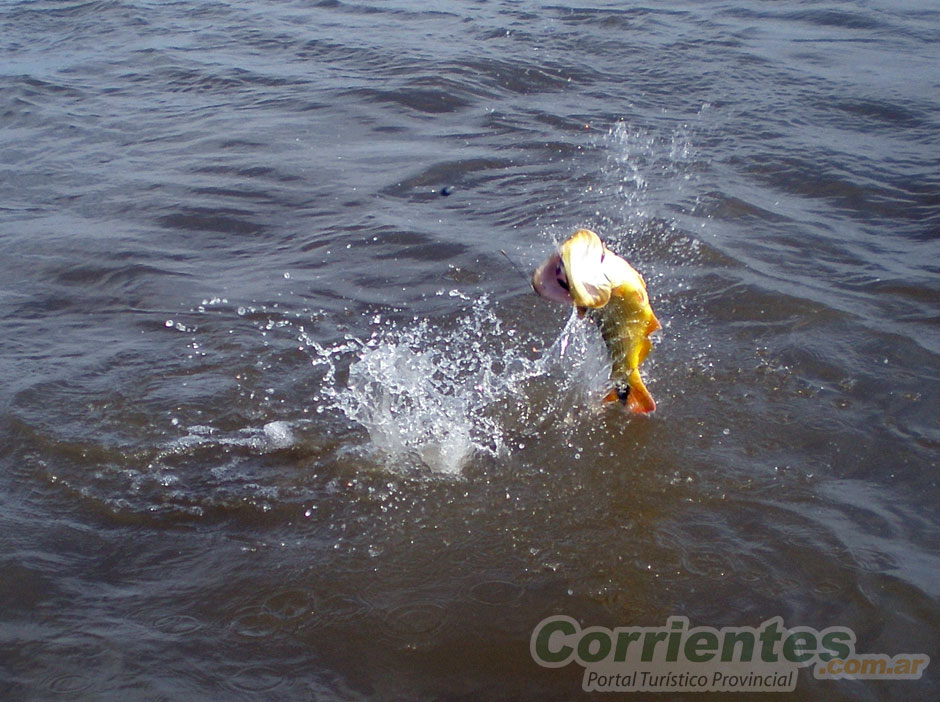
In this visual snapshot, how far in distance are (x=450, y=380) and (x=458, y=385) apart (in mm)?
63

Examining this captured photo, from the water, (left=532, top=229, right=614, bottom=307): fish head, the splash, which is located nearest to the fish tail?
the water

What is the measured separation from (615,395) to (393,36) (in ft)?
28.0

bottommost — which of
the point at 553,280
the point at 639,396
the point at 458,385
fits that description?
the point at 458,385

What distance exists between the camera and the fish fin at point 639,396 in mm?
4594

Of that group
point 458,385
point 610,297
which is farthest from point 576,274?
point 458,385

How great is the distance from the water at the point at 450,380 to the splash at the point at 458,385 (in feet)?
0.08

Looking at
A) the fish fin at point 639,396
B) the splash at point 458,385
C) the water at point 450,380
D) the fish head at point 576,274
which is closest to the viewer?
the fish head at point 576,274

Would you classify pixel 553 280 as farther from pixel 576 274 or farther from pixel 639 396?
pixel 639 396

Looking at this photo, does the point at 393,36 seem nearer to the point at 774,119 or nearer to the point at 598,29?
the point at 598,29

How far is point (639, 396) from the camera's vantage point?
183 inches

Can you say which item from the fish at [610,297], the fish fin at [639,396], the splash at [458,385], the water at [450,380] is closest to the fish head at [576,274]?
the fish at [610,297]

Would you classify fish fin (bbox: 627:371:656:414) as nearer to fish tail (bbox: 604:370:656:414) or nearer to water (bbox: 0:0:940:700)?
fish tail (bbox: 604:370:656:414)

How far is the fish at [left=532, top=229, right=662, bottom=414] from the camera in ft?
11.7

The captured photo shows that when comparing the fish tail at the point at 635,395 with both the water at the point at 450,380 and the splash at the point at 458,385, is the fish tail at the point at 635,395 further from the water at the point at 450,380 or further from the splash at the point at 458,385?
the splash at the point at 458,385
